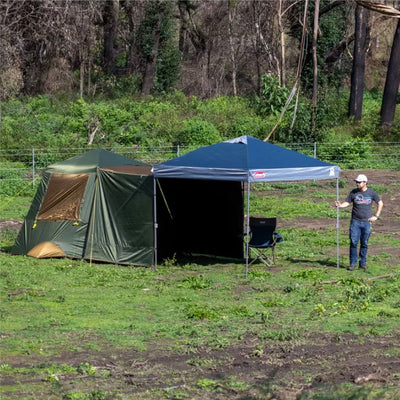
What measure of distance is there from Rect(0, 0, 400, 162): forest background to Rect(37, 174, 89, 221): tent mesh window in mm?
12009

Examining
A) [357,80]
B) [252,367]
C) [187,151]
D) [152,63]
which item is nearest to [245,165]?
[252,367]

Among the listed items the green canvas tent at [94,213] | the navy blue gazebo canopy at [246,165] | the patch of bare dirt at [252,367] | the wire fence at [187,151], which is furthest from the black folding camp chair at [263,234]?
the wire fence at [187,151]

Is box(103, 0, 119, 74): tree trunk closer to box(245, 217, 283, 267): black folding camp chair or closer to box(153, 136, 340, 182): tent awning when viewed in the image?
box(153, 136, 340, 182): tent awning

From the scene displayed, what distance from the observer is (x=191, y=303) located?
12914 mm

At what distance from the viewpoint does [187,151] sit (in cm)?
3102

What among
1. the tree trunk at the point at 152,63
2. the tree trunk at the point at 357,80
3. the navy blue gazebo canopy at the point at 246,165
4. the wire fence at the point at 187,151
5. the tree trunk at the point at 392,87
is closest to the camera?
the navy blue gazebo canopy at the point at 246,165

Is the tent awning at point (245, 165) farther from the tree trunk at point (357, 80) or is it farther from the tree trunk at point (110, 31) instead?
the tree trunk at point (110, 31)

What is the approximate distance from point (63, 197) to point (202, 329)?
23.5 ft

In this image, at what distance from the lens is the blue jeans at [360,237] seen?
51.6ft

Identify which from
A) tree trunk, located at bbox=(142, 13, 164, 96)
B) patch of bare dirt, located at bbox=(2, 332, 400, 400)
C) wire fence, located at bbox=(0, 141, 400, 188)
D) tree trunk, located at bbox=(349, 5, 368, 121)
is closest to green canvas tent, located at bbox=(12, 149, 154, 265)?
patch of bare dirt, located at bbox=(2, 332, 400, 400)

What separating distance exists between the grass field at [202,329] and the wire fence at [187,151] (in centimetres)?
1069

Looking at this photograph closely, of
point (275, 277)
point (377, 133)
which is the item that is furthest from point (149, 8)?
point (275, 277)

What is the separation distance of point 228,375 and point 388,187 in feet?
65.6

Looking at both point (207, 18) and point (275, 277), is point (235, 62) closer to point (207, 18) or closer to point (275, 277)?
point (207, 18)
